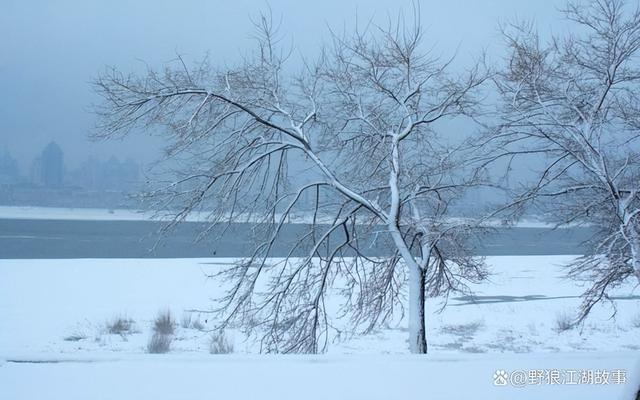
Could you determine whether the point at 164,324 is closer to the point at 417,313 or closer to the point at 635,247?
the point at 417,313

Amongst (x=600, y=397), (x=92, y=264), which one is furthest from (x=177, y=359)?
(x=92, y=264)

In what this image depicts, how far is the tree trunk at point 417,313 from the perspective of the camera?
11641mm

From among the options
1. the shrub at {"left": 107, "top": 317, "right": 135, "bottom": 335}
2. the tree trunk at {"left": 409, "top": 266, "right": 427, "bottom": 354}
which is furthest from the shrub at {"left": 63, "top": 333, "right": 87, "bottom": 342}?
the tree trunk at {"left": 409, "top": 266, "right": 427, "bottom": 354}

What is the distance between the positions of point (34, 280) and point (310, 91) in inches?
827

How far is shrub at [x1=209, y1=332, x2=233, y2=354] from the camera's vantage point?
1413 centimetres

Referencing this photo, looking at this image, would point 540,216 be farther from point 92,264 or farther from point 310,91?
point 92,264

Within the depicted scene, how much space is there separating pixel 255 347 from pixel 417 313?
3628 millimetres

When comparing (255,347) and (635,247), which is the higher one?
(635,247)

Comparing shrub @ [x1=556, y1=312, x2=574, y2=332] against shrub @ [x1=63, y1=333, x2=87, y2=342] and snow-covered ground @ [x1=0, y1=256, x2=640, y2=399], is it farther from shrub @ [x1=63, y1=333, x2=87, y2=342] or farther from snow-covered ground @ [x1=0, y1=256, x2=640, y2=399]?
shrub @ [x1=63, y1=333, x2=87, y2=342]

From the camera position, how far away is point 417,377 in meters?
6.27

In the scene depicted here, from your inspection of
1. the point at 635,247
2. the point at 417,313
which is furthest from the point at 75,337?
the point at 635,247

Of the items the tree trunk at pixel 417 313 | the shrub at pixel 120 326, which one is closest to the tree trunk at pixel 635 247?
the tree trunk at pixel 417 313

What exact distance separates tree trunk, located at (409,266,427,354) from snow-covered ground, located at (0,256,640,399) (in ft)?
2.83

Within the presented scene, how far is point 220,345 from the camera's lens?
14.3 m
